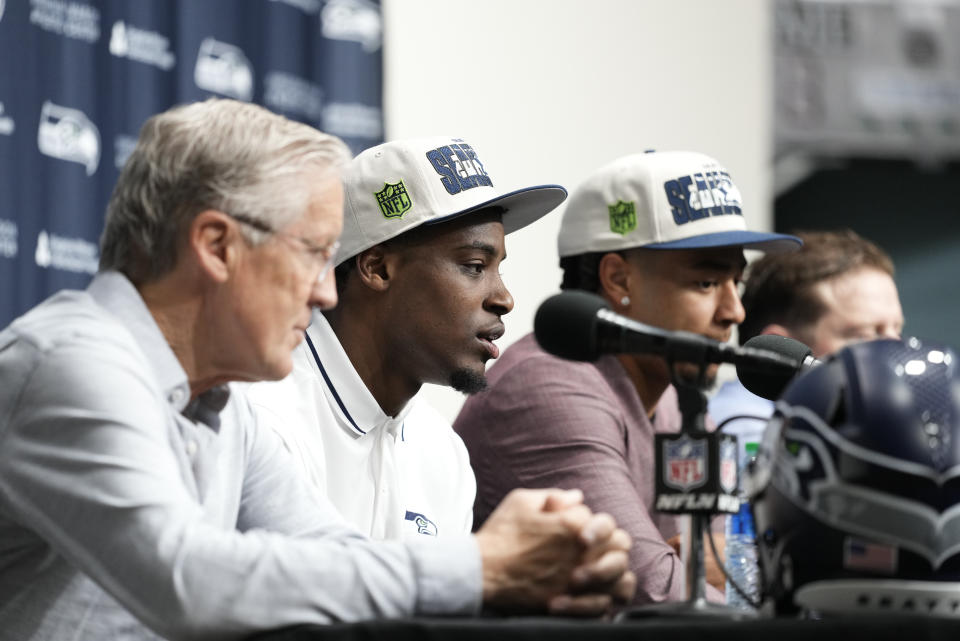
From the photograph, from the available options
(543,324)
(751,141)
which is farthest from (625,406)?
(751,141)

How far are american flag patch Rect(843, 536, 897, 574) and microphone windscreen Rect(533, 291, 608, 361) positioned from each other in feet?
0.91

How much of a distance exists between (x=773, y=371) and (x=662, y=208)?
96 centimetres

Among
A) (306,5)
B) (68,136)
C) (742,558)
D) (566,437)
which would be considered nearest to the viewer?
(742,558)

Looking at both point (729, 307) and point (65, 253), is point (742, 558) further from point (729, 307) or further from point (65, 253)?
point (65, 253)

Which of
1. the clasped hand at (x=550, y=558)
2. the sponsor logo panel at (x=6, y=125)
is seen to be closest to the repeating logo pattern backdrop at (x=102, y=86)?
the sponsor logo panel at (x=6, y=125)

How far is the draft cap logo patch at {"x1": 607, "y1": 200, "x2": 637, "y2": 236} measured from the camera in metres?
2.11

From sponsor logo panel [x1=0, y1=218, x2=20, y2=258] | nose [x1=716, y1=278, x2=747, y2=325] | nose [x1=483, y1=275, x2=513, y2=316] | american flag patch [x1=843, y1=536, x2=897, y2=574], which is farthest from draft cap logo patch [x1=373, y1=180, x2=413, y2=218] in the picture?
sponsor logo panel [x1=0, y1=218, x2=20, y2=258]

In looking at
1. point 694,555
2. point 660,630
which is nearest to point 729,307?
point 694,555

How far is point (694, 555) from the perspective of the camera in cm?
106

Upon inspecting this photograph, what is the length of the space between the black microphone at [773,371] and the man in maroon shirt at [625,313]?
0.42 m

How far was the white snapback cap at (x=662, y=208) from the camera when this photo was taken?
6.75ft

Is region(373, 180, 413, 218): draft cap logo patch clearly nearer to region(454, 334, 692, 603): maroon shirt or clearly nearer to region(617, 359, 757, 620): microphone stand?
region(454, 334, 692, 603): maroon shirt

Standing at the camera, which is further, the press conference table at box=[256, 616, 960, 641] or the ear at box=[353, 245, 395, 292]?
→ the ear at box=[353, 245, 395, 292]

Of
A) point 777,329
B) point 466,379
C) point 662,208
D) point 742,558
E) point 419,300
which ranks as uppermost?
point 662,208
